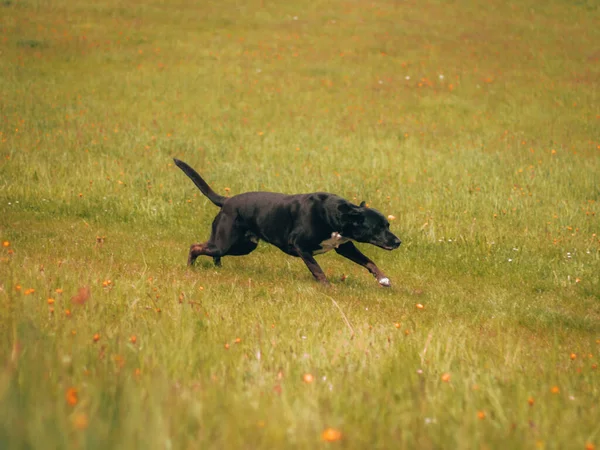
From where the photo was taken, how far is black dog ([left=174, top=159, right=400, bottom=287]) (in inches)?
271

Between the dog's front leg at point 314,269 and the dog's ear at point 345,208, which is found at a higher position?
the dog's ear at point 345,208

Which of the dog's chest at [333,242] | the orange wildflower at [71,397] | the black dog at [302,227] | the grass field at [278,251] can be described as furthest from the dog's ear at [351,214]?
the orange wildflower at [71,397]

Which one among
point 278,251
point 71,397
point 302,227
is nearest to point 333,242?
point 302,227

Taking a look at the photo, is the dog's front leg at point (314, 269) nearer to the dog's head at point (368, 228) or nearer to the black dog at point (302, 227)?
the black dog at point (302, 227)

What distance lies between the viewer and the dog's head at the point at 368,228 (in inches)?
270

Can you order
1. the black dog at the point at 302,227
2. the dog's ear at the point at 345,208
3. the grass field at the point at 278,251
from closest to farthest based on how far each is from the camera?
1. the grass field at the point at 278,251
2. the dog's ear at the point at 345,208
3. the black dog at the point at 302,227

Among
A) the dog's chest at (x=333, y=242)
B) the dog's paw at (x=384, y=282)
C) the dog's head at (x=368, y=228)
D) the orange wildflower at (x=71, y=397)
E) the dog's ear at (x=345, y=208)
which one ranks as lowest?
the dog's paw at (x=384, y=282)

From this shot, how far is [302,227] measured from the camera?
22.7ft

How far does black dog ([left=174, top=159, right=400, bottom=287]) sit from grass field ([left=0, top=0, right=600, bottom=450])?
1.01 ft

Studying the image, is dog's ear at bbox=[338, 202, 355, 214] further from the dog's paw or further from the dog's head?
the dog's paw

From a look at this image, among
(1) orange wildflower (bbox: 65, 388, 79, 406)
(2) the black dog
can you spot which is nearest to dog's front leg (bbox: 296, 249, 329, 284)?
(2) the black dog

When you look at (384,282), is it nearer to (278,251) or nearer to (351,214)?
(351,214)

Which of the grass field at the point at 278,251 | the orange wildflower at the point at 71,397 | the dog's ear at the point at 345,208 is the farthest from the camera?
the dog's ear at the point at 345,208

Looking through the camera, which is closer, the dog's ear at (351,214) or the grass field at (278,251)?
the grass field at (278,251)
